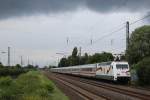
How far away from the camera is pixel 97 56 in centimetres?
12988

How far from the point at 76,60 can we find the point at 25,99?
461 feet

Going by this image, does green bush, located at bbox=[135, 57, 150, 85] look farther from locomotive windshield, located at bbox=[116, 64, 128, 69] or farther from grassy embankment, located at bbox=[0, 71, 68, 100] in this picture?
grassy embankment, located at bbox=[0, 71, 68, 100]

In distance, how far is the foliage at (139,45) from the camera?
278ft

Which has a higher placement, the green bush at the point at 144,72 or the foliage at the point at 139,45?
the foliage at the point at 139,45

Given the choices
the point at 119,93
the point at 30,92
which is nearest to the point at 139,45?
the point at 119,93

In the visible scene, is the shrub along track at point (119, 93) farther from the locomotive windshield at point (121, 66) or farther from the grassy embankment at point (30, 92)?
the locomotive windshield at point (121, 66)

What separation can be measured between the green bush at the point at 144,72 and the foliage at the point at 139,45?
28.1 m

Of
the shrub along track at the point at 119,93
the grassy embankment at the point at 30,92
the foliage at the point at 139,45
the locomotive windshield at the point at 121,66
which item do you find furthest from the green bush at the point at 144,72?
the foliage at the point at 139,45

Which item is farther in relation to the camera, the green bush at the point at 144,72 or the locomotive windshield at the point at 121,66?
the locomotive windshield at the point at 121,66

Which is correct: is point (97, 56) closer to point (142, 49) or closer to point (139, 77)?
point (142, 49)

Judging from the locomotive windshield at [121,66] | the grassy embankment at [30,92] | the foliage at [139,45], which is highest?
the foliage at [139,45]

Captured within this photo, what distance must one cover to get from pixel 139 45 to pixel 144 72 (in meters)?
41.0

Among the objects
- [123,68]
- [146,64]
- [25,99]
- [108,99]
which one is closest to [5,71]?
[123,68]

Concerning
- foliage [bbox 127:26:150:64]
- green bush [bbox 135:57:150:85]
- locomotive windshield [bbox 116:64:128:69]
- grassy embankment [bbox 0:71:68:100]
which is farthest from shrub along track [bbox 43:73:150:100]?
foliage [bbox 127:26:150:64]
